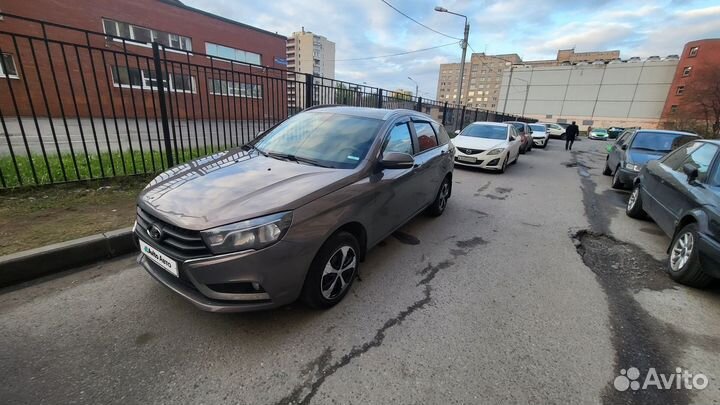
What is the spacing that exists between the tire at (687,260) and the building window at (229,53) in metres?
24.9

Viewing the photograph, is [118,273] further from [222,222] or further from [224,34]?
[224,34]

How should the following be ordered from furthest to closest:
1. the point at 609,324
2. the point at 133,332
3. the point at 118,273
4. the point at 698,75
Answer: the point at 698,75
the point at 118,273
the point at 609,324
the point at 133,332

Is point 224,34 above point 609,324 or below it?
above

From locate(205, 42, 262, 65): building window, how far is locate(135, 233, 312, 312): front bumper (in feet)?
78.9

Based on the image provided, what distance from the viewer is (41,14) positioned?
1594cm

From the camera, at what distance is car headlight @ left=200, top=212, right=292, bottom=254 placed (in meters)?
2.04

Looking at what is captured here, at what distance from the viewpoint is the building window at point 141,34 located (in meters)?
18.2

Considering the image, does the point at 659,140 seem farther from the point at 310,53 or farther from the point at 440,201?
the point at 310,53

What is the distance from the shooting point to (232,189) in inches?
93.3

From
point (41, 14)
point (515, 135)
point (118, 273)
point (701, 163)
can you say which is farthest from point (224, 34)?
point (701, 163)

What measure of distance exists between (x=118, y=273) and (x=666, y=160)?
25.2 ft

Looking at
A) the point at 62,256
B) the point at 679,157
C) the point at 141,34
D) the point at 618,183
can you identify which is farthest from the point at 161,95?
the point at 141,34

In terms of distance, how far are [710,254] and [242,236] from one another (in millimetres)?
4240

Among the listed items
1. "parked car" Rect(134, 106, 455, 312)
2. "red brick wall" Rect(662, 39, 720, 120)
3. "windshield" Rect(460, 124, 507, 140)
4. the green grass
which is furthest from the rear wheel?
"red brick wall" Rect(662, 39, 720, 120)
